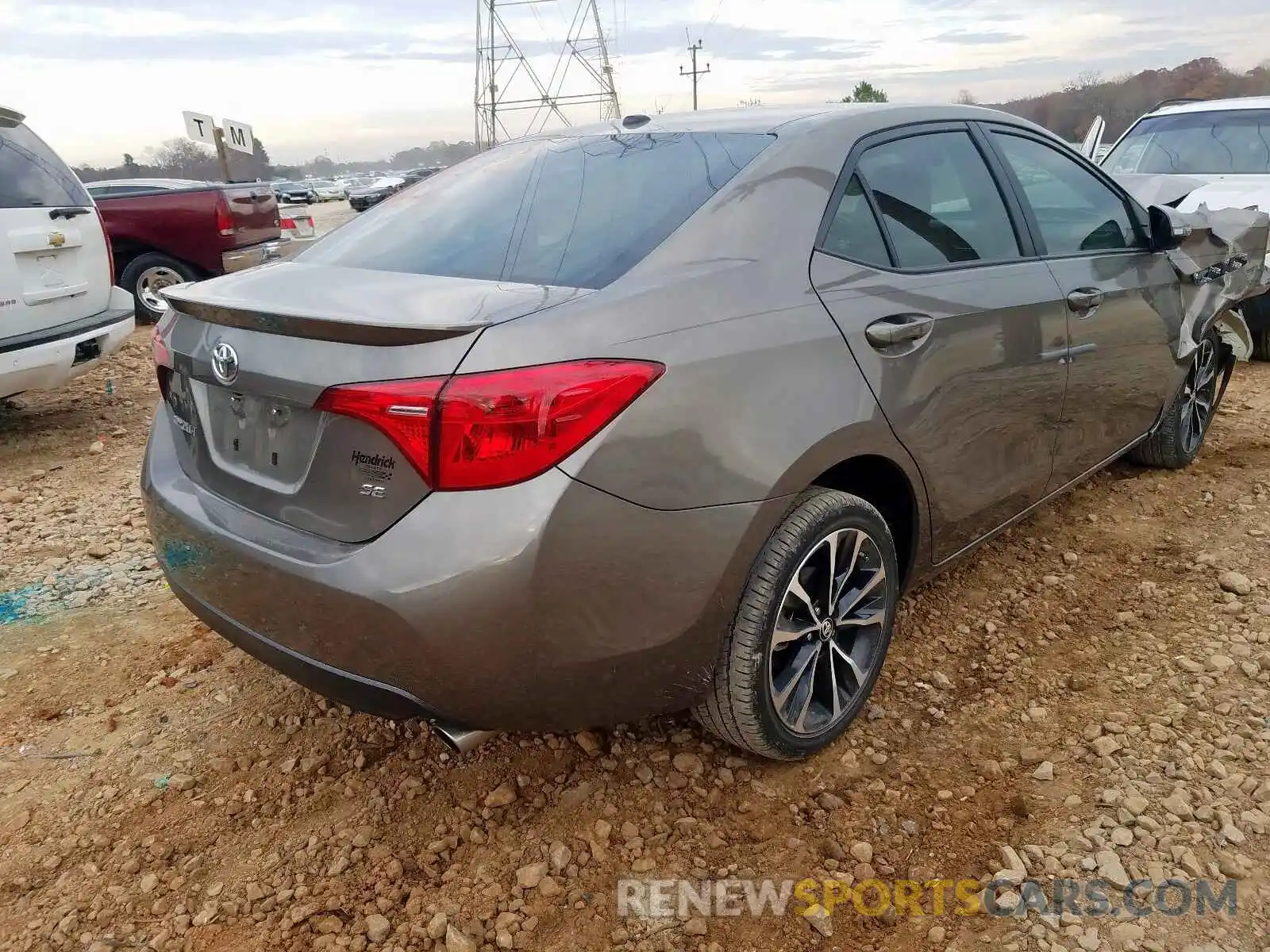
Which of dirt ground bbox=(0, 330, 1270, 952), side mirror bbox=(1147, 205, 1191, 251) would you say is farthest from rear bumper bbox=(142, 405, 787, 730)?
side mirror bbox=(1147, 205, 1191, 251)

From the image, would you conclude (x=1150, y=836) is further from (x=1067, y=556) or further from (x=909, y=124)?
(x=909, y=124)

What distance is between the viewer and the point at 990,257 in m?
2.75

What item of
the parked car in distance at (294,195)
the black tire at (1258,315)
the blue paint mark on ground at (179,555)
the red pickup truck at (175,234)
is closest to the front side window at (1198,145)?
the black tire at (1258,315)

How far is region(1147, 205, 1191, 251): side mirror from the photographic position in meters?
3.46

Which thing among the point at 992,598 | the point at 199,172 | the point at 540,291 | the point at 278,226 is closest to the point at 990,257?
the point at 992,598

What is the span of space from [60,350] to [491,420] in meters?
4.14

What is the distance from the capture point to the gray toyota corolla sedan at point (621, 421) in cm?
174

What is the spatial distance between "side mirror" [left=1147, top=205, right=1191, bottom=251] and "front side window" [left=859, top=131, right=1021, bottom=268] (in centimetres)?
98

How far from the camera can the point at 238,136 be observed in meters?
14.8

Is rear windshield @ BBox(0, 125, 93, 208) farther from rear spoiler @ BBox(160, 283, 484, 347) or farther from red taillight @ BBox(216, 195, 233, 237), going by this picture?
red taillight @ BBox(216, 195, 233, 237)

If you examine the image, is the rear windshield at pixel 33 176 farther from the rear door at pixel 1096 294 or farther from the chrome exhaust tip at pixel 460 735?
the rear door at pixel 1096 294

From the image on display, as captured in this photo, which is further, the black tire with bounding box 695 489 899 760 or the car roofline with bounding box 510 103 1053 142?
the car roofline with bounding box 510 103 1053 142

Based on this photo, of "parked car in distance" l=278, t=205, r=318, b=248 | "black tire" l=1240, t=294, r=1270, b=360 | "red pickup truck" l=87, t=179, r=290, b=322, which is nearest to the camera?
"black tire" l=1240, t=294, r=1270, b=360

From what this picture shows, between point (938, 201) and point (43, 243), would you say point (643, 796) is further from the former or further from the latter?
point (43, 243)
